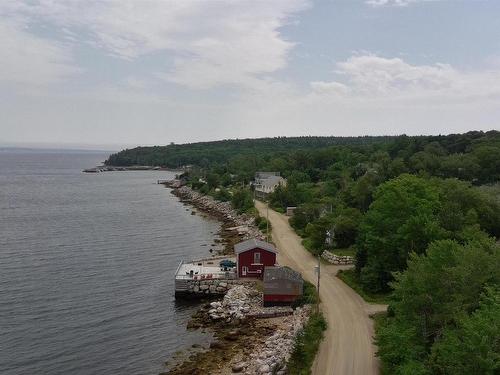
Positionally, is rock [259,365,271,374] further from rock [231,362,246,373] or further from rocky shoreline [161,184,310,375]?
rock [231,362,246,373]


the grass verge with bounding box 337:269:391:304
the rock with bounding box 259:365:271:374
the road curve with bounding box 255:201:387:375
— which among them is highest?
the grass verge with bounding box 337:269:391:304

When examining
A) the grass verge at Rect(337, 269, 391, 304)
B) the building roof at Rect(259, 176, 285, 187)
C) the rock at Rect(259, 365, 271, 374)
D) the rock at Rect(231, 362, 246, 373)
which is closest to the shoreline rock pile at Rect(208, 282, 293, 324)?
the grass verge at Rect(337, 269, 391, 304)

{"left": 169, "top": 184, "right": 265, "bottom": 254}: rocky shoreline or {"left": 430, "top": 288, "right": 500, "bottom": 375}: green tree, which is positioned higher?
{"left": 430, "top": 288, "right": 500, "bottom": 375}: green tree

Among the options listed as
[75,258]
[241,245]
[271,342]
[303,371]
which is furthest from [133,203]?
[303,371]

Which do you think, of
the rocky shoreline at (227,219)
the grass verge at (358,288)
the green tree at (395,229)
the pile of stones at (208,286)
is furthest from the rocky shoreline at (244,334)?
the rocky shoreline at (227,219)

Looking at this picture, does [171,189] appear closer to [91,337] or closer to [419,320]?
[91,337]

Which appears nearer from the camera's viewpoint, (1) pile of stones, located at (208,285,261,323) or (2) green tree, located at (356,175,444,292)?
(2) green tree, located at (356,175,444,292)

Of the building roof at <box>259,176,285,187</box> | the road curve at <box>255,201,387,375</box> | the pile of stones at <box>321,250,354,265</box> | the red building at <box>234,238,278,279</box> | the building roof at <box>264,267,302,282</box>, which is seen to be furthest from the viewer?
the building roof at <box>259,176,285,187</box>
